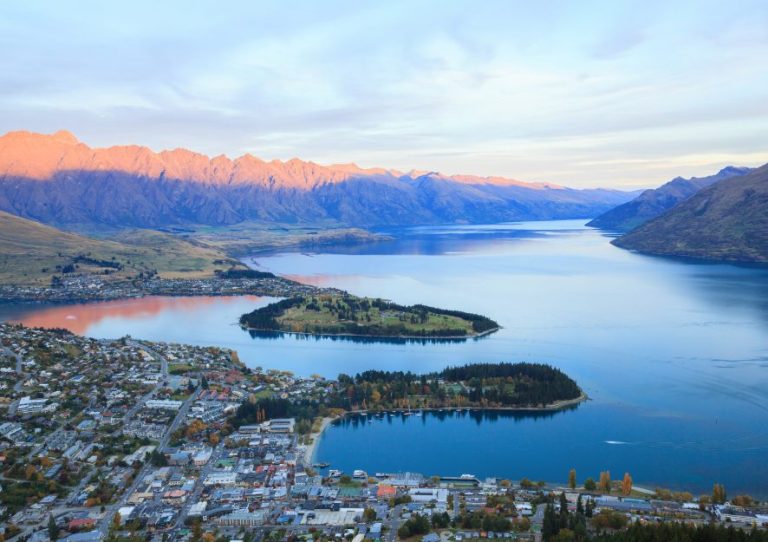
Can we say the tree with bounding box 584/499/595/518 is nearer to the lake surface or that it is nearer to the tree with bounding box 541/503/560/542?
the tree with bounding box 541/503/560/542

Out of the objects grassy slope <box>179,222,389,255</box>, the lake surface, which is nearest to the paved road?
the lake surface

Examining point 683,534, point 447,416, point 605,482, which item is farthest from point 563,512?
point 447,416

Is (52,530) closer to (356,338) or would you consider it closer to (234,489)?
(234,489)

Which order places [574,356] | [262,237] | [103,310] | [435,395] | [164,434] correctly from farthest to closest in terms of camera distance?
[262,237] → [103,310] → [574,356] → [435,395] → [164,434]

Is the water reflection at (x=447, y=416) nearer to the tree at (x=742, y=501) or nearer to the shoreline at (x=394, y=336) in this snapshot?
the tree at (x=742, y=501)

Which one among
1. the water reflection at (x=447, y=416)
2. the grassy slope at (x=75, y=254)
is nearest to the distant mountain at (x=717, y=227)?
the grassy slope at (x=75, y=254)

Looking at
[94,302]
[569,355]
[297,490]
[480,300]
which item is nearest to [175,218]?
[94,302]
